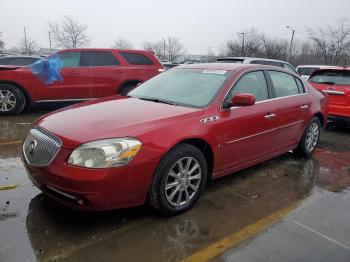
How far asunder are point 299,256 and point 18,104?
766 cm

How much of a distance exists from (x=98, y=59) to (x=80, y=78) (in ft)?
2.33

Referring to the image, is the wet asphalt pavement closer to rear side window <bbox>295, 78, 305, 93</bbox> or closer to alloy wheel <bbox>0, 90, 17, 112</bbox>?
rear side window <bbox>295, 78, 305, 93</bbox>

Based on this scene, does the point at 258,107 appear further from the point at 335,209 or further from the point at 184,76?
the point at 335,209

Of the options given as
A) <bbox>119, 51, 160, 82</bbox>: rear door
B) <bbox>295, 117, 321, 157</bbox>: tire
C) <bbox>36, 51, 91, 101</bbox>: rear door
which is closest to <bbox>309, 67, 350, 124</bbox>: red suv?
<bbox>295, 117, 321, 157</bbox>: tire

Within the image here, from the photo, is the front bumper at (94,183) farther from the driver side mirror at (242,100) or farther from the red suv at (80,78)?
the red suv at (80,78)

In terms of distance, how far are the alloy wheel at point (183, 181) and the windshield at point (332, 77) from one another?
5.71m

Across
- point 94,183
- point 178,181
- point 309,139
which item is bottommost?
point 309,139

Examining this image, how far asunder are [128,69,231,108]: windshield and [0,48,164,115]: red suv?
4.61 meters

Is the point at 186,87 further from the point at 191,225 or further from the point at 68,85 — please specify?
the point at 68,85

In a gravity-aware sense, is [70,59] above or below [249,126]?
above

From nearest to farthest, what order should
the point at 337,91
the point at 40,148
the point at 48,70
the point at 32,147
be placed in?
the point at 40,148, the point at 32,147, the point at 337,91, the point at 48,70

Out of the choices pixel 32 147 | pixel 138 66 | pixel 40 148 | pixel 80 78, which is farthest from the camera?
pixel 138 66

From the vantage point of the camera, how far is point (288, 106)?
5.21 meters

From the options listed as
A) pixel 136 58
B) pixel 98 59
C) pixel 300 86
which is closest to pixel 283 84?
pixel 300 86
